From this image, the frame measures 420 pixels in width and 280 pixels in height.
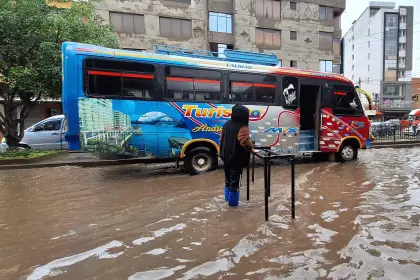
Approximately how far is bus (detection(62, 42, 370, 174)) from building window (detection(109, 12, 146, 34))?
705 inches

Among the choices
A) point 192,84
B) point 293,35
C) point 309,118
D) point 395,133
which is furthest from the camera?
point 293,35

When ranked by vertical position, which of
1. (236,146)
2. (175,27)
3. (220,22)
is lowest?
(236,146)

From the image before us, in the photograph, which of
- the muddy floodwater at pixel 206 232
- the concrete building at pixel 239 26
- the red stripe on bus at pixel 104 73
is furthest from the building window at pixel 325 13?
the red stripe on bus at pixel 104 73

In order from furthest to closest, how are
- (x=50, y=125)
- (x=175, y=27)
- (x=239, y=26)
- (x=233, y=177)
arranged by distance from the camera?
1. (x=239, y=26)
2. (x=175, y=27)
3. (x=50, y=125)
4. (x=233, y=177)

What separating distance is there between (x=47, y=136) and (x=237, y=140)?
39.2ft

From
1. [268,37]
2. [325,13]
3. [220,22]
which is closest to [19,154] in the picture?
[220,22]

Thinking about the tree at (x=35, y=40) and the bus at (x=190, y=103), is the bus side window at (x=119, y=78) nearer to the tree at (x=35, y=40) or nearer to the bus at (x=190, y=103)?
the bus at (x=190, y=103)

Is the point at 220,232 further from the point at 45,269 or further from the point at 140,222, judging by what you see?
the point at 45,269

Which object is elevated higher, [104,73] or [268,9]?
[268,9]

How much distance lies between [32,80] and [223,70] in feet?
21.0

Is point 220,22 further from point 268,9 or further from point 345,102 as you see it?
point 345,102

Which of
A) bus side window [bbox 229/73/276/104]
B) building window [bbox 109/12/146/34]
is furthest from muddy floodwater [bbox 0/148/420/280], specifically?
building window [bbox 109/12/146/34]

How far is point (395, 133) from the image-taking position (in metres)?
18.8

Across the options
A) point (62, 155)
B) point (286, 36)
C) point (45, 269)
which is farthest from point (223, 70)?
point (286, 36)
